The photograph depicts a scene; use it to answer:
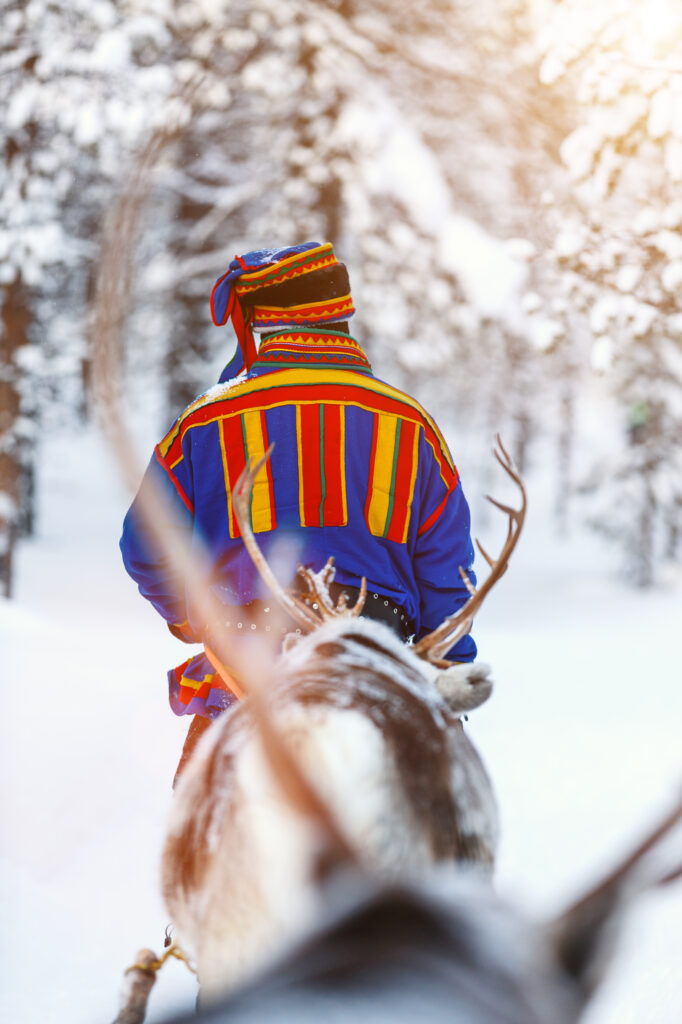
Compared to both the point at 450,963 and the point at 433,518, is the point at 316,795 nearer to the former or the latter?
the point at 450,963

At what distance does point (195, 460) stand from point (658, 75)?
3.00 metres

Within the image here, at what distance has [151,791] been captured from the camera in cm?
446

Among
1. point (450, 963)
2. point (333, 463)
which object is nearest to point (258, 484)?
point (333, 463)

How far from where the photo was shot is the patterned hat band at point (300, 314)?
2.09 metres

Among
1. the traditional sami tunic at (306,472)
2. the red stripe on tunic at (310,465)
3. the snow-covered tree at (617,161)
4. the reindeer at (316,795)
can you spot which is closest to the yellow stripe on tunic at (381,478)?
the traditional sami tunic at (306,472)

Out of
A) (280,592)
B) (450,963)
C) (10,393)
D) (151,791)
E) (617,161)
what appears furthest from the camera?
(10,393)

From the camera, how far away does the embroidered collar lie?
206 cm

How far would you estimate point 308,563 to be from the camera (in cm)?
196

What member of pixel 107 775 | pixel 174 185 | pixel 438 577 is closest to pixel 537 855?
pixel 107 775

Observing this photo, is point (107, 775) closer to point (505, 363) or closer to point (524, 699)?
point (524, 699)

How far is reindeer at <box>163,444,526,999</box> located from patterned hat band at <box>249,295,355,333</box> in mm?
1036

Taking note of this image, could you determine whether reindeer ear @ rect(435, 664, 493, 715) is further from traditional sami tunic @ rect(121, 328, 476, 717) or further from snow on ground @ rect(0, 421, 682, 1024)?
traditional sami tunic @ rect(121, 328, 476, 717)

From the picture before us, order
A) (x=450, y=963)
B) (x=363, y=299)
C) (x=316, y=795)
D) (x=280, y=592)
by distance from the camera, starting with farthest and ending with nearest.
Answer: (x=363, y=299)
(x=280, y=592)
(x=316, y=795)
(x=450, y=963)

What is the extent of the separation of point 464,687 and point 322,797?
0.30m
